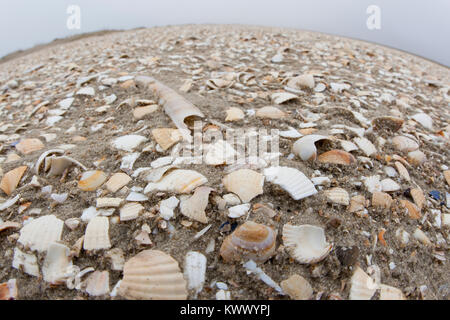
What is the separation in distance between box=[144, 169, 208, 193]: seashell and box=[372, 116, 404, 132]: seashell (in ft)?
5.38

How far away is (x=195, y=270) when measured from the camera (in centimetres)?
141

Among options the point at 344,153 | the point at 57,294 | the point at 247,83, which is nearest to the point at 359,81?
the point at 247,83

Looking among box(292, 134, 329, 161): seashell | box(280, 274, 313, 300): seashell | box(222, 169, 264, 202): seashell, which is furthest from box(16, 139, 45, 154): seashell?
box(280, 274, 313, 300): seashell

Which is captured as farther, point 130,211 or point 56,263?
point 130,211

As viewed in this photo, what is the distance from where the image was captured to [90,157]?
220cm

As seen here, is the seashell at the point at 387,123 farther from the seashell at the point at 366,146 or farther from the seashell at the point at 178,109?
the seashell at the point at 178,109

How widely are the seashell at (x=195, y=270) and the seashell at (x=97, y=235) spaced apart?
418 mm

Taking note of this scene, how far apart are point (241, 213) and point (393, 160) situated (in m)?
1.33

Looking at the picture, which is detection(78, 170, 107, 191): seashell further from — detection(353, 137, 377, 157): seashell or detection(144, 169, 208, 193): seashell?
detection(353, 137, 377, 157): seashell

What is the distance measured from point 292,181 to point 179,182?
66 centimetres

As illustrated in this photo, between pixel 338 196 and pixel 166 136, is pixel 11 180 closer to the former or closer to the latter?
pixel 166 136

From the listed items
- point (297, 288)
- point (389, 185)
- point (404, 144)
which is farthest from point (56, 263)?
point (404, 144)

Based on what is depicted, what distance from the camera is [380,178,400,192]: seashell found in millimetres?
1950

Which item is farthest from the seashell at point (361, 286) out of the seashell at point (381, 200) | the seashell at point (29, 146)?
the seashell at point (29, 146)
